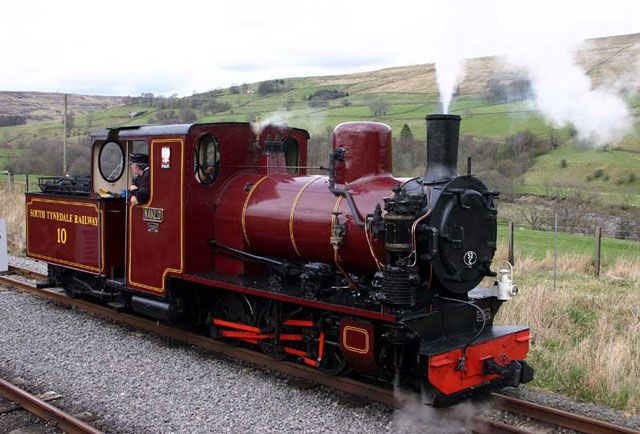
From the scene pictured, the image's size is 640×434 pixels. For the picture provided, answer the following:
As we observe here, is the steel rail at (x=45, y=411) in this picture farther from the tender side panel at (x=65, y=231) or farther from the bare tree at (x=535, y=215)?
the bare tree at (x=535, y=215)

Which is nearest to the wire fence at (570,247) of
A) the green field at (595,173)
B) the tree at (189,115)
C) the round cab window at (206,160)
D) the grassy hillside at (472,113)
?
the grassy hillside at (472,113)

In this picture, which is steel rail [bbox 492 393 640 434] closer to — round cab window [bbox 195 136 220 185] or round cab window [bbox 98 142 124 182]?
round cab window [bbox 195 136 220 185]

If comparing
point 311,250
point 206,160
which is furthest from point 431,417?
point 206,160

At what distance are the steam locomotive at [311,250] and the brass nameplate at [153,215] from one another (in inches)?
0.9

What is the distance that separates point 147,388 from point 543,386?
3.97 meters

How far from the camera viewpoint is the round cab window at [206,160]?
7520 mm

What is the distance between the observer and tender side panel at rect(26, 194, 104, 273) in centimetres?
889

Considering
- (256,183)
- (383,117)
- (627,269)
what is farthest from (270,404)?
(383,117)

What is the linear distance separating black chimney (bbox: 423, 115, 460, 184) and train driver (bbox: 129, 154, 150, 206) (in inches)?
148

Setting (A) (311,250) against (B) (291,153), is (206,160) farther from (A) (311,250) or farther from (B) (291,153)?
(A) (311,250)

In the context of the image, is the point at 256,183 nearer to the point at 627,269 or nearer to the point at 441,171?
the point at 441,171

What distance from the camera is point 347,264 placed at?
6355mm

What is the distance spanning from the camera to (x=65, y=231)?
9547 mm

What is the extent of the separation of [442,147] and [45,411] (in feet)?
13.8
